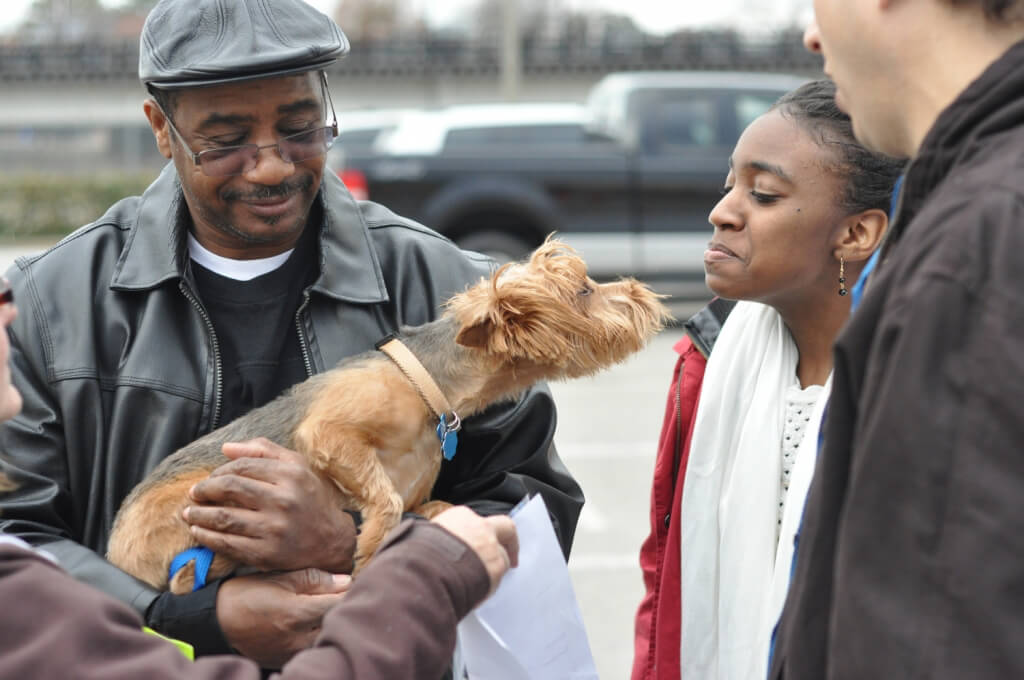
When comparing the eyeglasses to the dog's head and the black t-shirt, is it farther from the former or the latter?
the dog's head

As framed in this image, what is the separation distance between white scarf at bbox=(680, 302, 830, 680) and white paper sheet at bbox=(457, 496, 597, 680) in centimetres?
60

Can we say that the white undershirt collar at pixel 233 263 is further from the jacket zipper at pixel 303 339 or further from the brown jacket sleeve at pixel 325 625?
the brown jacket sleeve at pixel 325 625

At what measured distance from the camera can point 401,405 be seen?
2654mm

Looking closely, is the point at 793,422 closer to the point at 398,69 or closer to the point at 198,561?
the point at 198,561

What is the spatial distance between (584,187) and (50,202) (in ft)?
51.7

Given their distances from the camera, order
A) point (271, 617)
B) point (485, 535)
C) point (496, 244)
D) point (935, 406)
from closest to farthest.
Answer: point (935, 406) → point (485, 535) → point (271, 617) → point (496, 244)

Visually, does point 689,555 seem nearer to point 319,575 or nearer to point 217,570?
point 319,575

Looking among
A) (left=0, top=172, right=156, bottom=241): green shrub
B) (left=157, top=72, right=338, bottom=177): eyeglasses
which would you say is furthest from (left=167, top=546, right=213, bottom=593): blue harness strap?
(left=0, top=172, right=156, bottom=241): green shrub

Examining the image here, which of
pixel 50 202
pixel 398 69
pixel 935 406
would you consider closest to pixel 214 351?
pixel 935 406

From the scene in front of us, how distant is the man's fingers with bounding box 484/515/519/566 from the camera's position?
6.27ft

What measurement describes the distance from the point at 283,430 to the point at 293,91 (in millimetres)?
847

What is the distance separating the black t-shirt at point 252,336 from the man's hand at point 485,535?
0.94m

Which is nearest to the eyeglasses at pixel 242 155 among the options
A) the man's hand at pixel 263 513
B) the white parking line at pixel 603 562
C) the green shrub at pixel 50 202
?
the man's hand at pixel 263 513

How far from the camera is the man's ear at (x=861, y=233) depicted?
8.81 feet
